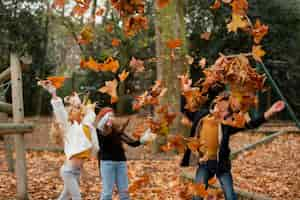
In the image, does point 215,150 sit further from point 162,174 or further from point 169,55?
point 169,55

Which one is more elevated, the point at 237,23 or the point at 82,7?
the point at 82,7

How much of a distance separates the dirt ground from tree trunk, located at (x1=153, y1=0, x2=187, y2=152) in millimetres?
1211

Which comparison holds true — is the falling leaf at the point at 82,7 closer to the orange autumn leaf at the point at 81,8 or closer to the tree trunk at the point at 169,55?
the orange autumn leaf at the point at 81,8

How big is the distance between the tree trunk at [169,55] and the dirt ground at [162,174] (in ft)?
3.97

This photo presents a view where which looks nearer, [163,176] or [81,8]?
[81,8]

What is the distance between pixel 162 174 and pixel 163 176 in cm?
21

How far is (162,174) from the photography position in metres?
9.68

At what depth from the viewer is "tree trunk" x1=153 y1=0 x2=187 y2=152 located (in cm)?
1139

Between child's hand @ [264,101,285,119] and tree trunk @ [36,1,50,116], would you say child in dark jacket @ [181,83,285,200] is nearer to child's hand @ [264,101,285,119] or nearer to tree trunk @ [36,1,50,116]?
child's hand @ [264,101,285,119]

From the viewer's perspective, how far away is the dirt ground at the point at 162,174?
A: 7914 mm

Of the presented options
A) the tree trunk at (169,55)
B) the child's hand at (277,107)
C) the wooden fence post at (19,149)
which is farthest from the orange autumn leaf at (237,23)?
the tree trunk at (169,55)

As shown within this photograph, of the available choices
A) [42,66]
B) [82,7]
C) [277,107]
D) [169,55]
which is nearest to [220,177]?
[277,107]

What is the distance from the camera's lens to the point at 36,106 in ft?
78.2

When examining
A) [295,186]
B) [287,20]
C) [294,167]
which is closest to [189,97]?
[295,186]
